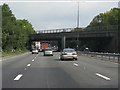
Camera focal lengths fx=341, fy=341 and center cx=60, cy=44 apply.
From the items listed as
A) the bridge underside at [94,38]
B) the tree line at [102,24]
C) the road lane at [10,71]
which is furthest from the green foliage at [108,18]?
the road lane at [10,71]

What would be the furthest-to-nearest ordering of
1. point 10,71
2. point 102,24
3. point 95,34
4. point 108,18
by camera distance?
point 102,24 → point 108,18 → point 95,34 → point 10,71

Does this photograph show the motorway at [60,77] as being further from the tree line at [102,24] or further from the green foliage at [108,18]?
the green foliage at [108,18]

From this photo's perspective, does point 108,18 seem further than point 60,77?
Yes

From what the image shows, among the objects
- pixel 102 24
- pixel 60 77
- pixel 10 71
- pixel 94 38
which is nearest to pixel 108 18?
pixel 102 24

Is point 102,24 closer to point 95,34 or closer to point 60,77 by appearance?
point 95,34

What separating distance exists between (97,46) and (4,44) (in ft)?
115

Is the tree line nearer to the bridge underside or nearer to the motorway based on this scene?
the bridge underside

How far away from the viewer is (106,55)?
4206 cm

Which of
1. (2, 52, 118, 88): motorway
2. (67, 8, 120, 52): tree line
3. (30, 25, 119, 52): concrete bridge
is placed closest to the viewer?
(2, 52, 118, 88): motorway

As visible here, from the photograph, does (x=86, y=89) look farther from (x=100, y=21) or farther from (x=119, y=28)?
(x=100, y=21)

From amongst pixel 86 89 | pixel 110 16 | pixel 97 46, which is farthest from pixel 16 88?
pixel 110 16

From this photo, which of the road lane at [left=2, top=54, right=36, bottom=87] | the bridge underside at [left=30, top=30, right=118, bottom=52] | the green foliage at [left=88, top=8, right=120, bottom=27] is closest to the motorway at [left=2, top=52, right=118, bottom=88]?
the road lane at [left=2, top=54, right=36, bottom=87]

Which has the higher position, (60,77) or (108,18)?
(108,18)

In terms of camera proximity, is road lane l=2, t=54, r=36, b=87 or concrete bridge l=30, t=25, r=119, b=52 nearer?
road lane l=2, t=54, r=36, b=87
